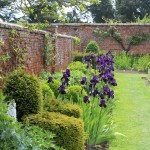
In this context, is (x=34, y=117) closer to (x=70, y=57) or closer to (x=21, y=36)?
(x=21, y=36)

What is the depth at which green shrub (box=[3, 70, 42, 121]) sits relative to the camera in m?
3.70

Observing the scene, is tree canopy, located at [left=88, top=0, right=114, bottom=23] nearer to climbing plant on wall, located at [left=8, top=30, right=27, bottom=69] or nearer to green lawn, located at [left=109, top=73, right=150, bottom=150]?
green lawn, located at [left=109, top=73, right=150, bottom=150]

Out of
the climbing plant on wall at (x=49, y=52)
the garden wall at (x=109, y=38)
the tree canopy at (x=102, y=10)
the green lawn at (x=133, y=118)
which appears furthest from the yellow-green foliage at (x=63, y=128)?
the tree canopy at (x=102, y=10)

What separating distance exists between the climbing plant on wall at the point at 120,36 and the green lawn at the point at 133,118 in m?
8.00

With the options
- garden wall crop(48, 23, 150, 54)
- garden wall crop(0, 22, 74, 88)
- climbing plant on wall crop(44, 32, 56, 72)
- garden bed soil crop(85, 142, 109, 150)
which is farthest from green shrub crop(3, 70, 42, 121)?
garden wall crop(48, 23, 150, 54)

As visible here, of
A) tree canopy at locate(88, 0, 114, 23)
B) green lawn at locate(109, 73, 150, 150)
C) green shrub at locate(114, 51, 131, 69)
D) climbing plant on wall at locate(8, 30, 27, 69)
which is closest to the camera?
green lawn at locate(109, 73, 150, 150)

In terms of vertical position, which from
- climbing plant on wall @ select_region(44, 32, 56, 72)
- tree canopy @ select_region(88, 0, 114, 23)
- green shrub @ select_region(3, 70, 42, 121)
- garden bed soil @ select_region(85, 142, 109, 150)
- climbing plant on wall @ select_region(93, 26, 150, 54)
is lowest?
garden bed soil @ select_region(85, 142, 109, 150)

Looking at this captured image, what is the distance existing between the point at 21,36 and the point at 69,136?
3400mm

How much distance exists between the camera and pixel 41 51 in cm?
836

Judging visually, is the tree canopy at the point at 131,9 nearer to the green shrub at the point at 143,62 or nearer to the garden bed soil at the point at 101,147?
the green shrub at the point at 143,62

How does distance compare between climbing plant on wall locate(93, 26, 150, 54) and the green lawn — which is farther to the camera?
climbing plant on wall locate(93, 26, 150, 54)

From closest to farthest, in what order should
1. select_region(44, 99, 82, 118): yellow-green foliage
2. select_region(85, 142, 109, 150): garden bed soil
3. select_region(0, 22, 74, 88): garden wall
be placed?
select_region(44, 99, 82, 118): yellow-green foliage, select_region(85, 142, 109, 150): garden bed soil, select_region(0, 22, 74, 88): garden wall

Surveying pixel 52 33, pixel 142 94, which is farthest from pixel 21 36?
pixel 142 94

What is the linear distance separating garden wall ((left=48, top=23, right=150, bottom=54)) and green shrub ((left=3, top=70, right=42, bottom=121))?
608 inches
